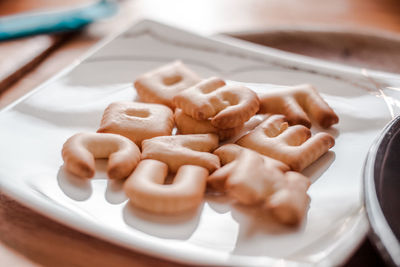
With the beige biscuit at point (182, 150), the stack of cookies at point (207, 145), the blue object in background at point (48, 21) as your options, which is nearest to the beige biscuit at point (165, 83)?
the stack of cookies at point (207, 145)

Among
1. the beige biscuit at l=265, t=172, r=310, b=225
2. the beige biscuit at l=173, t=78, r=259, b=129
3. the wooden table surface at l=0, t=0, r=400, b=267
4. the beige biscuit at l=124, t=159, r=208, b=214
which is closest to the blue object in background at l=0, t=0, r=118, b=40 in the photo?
the wooden table surface at l=0, t=0, r=400, b=267

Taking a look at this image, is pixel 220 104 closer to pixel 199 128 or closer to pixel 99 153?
pixel 199 128

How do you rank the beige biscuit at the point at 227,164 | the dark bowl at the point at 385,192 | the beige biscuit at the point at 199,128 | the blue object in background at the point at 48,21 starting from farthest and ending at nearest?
1. the blue object in background at the point at 48,21
2. the beige biscuit at the point at 199,128
3. the beige biscuit at the point at 227,164
4. the dark bowl at the point at 385,192

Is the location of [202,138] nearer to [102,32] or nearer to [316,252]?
[316,252]

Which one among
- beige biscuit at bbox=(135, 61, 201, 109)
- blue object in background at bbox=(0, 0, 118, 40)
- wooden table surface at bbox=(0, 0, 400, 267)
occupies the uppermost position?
blue object in background at bbox=(0, 0, 118, 40)

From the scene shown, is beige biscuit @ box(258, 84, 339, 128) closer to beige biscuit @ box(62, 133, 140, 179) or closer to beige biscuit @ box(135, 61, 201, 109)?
beige biscuit @ box(135, 61, 201, 109)

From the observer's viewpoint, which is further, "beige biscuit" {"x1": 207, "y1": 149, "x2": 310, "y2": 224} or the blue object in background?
the blue object in background

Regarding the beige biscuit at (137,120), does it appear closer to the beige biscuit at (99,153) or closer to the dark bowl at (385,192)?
the beige biscuit at (99,153)
